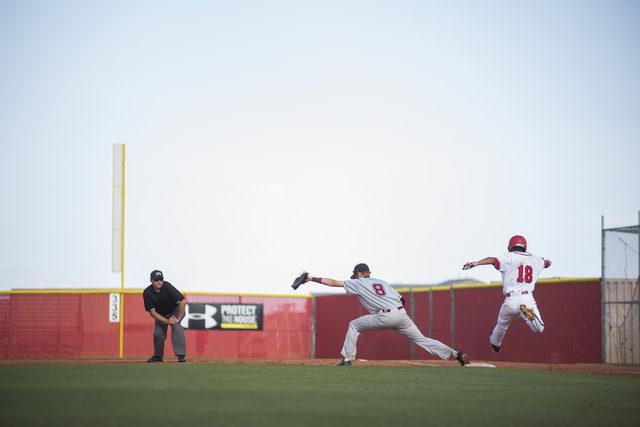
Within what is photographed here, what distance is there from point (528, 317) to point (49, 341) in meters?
14.3

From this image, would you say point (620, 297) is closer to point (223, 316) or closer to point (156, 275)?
point (156, 275)

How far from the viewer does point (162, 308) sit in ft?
37.7

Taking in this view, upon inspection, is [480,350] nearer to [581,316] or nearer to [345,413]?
[581,316]

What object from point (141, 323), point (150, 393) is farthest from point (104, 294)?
point (150, 393)

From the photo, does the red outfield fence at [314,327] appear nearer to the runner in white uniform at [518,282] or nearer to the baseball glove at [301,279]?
the runner in white uniform at [518,282]

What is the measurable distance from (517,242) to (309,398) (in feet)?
20.5

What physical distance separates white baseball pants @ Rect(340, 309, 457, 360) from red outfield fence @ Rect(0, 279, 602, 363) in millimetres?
6159

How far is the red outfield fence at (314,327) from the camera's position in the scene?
15414 millimetres

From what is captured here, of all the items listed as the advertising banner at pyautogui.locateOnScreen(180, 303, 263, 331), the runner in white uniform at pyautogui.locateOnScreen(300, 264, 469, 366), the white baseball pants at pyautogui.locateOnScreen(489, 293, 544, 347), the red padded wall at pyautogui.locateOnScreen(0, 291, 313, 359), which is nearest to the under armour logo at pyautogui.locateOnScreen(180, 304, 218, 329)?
the advertising banner at pyautogui.locateOnScreen(180, 303, 263, 331)

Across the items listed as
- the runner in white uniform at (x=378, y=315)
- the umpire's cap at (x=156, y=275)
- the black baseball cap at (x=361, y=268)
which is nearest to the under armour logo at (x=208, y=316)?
the umpire's cap at (x=156, y=275)

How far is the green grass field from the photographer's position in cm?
468

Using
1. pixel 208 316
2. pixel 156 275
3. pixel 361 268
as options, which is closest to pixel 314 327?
pixel 208 316

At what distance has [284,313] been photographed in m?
22.3

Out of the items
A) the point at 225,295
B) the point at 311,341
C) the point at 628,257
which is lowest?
the point at 311,341
